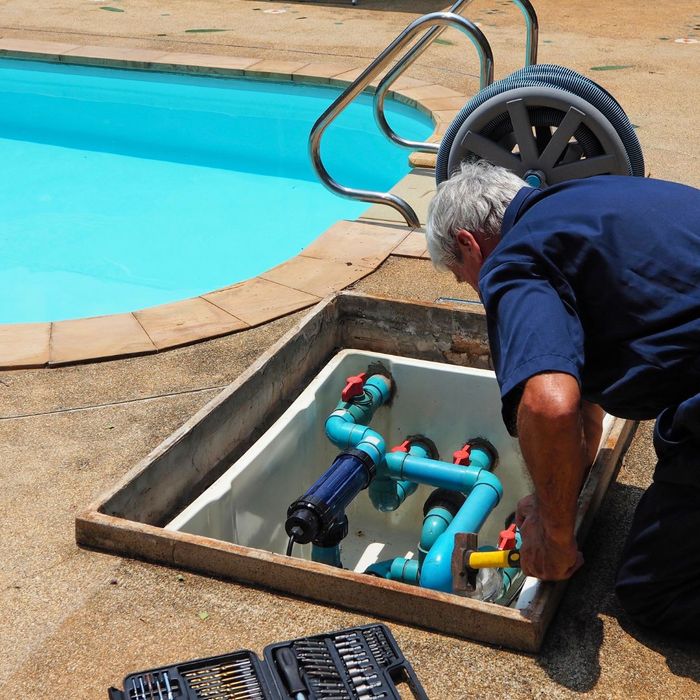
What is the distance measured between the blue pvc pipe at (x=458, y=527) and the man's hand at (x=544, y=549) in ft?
1.26

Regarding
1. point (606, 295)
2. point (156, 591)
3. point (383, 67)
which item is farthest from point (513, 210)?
point (383, 67)

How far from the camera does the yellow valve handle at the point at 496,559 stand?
2330mm

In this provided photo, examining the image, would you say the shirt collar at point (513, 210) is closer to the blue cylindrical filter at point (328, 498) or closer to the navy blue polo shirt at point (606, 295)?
the navy blue polo shirt at point (606, 295)

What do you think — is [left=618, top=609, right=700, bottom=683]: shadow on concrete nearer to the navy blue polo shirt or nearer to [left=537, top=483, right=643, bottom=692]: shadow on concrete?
[left=537, top=483, right=643, bottom=692]: shadow on concrete

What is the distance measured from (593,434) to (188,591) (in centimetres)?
117

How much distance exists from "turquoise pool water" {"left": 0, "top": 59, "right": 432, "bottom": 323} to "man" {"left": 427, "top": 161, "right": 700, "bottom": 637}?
4551 mm

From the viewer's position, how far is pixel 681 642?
227 centimetres

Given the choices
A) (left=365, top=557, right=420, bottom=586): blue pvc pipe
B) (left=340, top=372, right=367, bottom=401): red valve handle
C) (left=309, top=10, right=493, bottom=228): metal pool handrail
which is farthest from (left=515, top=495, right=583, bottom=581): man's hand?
(left=309, top=10, right=493, bottom=228): metal pool handrail

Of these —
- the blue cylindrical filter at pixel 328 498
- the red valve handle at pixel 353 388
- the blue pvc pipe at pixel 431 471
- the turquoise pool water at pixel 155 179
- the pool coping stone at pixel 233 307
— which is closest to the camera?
the blue cylindrical filter at pixel 328 498

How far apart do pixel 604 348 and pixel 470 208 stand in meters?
0.48

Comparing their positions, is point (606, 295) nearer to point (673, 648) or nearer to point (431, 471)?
point (673, 648)

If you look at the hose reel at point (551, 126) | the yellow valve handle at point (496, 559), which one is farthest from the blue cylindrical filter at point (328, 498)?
the hose reel at point (551, 126)

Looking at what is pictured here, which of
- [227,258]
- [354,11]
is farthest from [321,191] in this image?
[354,11]

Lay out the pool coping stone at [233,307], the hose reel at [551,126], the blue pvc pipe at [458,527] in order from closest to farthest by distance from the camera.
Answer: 1. the blue pvc pipe at [458,527]
2. the hose reel at [551,126]
3. the pool coping stone at [233,307]
